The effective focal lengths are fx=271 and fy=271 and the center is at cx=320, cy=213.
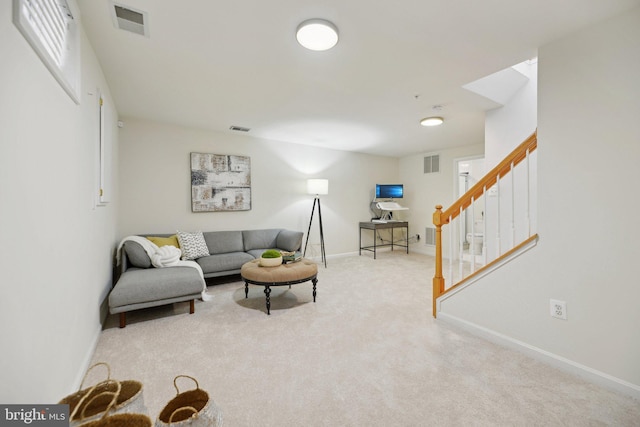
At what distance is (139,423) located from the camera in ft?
2.80

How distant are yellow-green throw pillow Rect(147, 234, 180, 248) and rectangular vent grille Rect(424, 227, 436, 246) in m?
5.10

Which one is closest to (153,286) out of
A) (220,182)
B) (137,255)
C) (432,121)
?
(137,255)

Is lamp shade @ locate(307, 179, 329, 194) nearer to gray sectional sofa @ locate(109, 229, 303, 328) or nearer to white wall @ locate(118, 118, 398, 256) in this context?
white wall @ locate(118, 118, 398, 256)

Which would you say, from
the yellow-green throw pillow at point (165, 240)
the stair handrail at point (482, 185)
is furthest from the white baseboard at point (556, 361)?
the yellow-green throw pillow at point (165, 240)

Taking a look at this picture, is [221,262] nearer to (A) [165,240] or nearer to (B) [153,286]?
(A) [165,240]

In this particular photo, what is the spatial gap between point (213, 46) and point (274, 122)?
75.5 inches

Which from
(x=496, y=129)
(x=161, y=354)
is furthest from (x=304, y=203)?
(x=161, y=354)

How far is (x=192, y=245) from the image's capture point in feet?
12.5

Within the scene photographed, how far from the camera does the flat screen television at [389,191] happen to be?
6.44 meters

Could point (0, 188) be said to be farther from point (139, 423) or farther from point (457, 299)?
point (457, 299)

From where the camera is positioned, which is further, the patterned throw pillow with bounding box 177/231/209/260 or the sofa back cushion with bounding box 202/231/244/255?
the sofa back cushion with bounding box 202/231/244/255

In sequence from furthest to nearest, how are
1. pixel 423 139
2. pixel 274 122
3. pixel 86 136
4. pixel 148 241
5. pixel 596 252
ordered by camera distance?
pixel 423 139 < pixel 274 122 < pixel 148 241 < pixel 86 136 < pixel 596 252

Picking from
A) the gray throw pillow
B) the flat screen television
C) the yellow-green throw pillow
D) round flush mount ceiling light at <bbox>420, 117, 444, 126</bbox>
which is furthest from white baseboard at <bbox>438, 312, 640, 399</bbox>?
the flat screen television

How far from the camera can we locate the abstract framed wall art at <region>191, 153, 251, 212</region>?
4266 mm
